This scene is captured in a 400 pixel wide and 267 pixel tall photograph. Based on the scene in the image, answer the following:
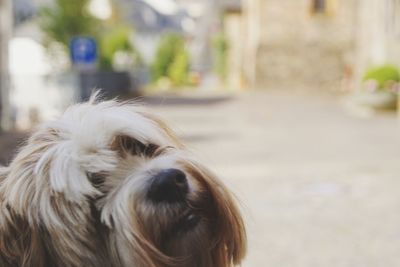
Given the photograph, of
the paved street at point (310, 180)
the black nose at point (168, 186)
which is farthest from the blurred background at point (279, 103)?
the black nose at point (168, 186)

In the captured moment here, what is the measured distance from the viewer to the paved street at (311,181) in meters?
7.04

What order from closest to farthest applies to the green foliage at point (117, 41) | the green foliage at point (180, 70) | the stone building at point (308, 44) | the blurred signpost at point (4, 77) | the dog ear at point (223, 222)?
1. the dog ear at point (223, 222)
2. the blurred signpost at point (4, 77)
3. the stone building at point (308, 44)
4. the green foliage at point (117, 41)
5. the green foliage at point (180, 70)

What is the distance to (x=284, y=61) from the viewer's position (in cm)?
3512

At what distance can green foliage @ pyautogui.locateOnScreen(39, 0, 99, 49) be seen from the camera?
1225 inches

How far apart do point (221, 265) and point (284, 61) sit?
32.5 m

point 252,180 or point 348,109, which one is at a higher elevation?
point 252,180

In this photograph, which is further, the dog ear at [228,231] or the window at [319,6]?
the window at [319,6]

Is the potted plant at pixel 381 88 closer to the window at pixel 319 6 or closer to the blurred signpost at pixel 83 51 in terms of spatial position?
the blurred signpost at pixel 83 51

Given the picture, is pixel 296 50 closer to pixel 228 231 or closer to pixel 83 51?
pixel 83 51

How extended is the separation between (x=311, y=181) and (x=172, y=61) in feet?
126

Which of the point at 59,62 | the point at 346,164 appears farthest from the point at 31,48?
the point at 346,164

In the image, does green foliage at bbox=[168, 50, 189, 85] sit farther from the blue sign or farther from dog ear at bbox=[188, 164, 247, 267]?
dog ear at bbox=[188, 164, 247, 267]

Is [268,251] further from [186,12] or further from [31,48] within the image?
[186,12]

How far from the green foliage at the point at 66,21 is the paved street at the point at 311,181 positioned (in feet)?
34.0
